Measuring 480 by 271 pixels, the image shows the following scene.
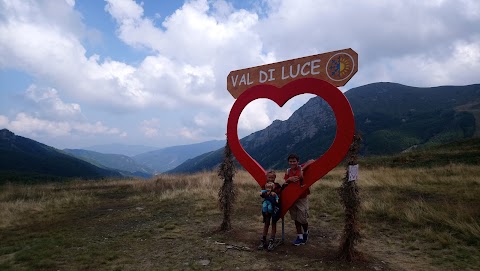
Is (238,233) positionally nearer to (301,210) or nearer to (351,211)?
(301,210)

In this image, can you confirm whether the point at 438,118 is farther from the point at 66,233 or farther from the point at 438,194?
the point at 66,233

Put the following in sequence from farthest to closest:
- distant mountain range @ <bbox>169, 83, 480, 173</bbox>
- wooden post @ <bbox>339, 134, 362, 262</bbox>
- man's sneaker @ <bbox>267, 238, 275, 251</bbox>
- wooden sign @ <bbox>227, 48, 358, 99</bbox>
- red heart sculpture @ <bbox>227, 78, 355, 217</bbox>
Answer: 1. distant mountain range @ <bbox>169, 83, 480, 173</bbox>
2. man's sneaker @ <bbox>267, 238, 275, 251</bbox>
3. wooden sign @ <bbox>227, 48, 358, 99</bbox>
4. red heart sculpture @ <bbox>227, 78, 355, 217</bbox>
5. wooden post @ <bbox>339, 134, 362, 262</bbox>

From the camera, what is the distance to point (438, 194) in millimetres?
10930

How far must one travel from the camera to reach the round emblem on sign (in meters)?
6.52

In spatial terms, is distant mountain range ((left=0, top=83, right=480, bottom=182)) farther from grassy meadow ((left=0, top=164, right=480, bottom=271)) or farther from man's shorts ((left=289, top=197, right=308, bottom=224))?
man's shorts ((left=289, top=197, right=308, bottom=224))

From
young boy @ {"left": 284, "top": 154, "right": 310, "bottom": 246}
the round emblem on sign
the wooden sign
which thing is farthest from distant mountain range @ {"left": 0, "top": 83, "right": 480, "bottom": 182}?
the round emblem on sign

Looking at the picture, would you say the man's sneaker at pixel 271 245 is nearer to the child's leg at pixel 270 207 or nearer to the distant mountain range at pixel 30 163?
the child's leg at pixel 270 207

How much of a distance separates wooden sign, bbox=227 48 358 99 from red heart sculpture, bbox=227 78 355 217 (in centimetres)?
16

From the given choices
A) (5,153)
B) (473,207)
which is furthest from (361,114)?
(473,207)

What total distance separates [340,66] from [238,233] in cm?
479

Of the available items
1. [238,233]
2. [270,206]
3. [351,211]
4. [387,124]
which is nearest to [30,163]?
[238,233]

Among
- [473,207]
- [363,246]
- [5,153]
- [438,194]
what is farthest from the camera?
[5,153]

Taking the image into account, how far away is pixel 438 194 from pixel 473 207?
232 centimetres

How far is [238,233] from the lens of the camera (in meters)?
8.16
